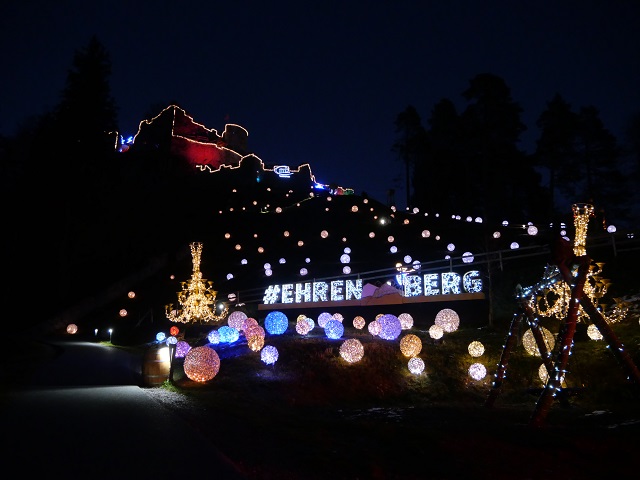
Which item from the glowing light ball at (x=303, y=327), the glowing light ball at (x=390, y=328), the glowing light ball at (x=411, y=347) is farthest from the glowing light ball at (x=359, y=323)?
the glowing light ball at (x=411, y=347)

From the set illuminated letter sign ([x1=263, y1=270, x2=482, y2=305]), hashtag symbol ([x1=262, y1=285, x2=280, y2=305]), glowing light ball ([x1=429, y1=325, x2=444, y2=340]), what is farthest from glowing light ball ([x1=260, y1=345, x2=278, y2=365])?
hashtag symbol ([x1=262, y1=285, x2=280, y2=305])

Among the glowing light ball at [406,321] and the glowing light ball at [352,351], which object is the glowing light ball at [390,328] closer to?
the glowing light ball at [406,321]

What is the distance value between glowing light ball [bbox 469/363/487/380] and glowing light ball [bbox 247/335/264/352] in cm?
627

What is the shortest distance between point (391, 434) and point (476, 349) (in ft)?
26.8

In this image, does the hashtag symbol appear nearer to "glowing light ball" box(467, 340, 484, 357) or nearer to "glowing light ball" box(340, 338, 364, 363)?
"glowing light ball" box(340, 338, 364, 363)

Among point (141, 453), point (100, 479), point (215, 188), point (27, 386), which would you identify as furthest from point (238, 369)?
A: point (215, 188)

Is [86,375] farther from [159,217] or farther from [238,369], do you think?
[159,217]

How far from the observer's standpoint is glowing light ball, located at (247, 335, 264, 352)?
14086 millimetres

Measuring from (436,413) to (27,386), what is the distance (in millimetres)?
9177

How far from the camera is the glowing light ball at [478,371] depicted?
1253 centimetres

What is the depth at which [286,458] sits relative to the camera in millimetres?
5164

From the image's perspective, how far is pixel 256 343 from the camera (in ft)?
46.3

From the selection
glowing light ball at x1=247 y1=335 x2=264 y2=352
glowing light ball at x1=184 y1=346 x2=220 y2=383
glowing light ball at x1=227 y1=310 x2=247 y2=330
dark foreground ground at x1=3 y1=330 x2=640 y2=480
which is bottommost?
dark foreground ground at x1=3 y1=330 x2=640 y2=480

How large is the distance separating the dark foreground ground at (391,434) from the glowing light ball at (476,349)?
2.07 metres
